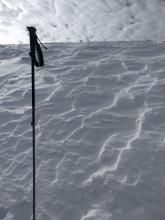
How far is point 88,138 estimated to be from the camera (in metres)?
4.63

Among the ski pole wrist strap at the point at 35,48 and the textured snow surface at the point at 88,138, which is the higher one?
the ski pole wrist strap at the point at 35,48

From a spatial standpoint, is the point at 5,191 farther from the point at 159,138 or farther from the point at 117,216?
the point at 159,138

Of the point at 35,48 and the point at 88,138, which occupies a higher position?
the point at 35,48

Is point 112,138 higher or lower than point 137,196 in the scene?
higher

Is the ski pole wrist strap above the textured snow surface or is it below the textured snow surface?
above

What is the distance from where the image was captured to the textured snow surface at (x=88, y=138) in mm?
3664

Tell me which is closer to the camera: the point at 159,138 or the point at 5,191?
the point at 5,191

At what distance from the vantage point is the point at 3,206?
3.76m

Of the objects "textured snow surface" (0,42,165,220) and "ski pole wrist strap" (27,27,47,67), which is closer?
"ski pole wrist strap" (27,27,47,67)

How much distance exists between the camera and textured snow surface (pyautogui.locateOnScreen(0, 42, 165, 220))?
144 inches

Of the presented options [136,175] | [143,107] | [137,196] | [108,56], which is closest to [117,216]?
[137,196]

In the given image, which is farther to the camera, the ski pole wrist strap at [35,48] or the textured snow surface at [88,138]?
the textured snow surface at [88,138]

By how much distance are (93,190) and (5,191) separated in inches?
36.4

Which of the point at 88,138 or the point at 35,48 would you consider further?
the point at 88,138
